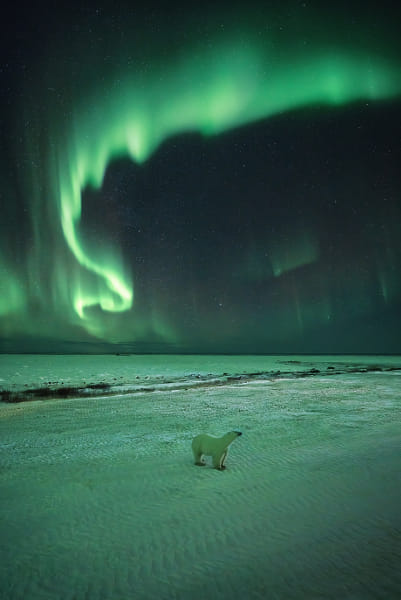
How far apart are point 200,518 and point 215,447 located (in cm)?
237

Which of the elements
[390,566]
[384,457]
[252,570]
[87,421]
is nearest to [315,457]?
[384,457]

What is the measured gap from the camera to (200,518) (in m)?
5.66


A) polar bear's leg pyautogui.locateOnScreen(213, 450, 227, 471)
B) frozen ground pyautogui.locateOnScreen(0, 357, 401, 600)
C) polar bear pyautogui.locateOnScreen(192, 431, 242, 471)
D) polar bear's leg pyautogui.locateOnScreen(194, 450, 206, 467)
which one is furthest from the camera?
polar bear's leg pyautogui.locateOnScreen(194, 450, 206, 467)

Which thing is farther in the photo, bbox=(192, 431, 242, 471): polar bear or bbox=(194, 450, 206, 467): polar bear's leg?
bbox=(194, 450, 206, 467): polar bear's leg

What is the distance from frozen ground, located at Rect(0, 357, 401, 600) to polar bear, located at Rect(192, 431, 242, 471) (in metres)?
0.33

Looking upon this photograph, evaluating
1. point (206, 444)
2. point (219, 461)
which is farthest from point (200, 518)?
point (206, 444)

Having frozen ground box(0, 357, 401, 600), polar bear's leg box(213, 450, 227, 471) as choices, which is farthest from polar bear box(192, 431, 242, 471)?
frozen ground box(0, 357, 401, 600)

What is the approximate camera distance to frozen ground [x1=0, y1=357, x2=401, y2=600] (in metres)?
4.13

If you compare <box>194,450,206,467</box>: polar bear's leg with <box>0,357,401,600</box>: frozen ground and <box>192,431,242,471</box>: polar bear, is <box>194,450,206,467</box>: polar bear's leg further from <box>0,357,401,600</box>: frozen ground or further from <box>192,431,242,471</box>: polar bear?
<box>0,357,401,600</box>: frozen ground

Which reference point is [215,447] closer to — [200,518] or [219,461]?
[219,461]

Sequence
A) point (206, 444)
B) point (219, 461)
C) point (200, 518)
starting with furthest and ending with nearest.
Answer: point (206, 444)
point (219, 461)
point (200, 518)

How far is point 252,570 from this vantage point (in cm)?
433

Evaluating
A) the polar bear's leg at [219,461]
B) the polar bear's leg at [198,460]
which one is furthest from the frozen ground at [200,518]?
the polar bear's leg at [219,461]

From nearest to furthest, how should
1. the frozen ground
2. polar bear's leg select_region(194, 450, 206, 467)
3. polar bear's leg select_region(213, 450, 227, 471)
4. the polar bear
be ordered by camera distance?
the frozen ground < the polar bear < polar bear's leg select_region(213, 450, 227, 471) < polar bear's leg select_region(194, 450, 206, 467)
